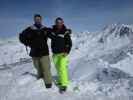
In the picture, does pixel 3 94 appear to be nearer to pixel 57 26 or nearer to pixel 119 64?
pixel 57 26

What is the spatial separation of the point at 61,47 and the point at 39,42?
0.92 meters

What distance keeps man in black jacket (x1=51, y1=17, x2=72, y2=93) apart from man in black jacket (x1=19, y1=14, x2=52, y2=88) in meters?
0.44

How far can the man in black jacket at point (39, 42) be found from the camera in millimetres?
13773

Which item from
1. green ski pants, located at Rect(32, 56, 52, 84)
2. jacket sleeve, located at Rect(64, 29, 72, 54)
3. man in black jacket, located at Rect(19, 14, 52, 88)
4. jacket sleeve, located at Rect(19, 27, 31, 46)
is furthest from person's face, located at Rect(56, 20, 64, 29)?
green ski pants, located at Rect(32, 56, 52, 84)

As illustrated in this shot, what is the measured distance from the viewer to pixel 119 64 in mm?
61438

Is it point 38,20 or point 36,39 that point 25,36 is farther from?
point 38,20

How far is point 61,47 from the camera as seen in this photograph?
44.4ft

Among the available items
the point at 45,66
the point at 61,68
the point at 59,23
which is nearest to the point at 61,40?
the point at 59,23

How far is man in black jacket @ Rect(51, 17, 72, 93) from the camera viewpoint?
13.5m

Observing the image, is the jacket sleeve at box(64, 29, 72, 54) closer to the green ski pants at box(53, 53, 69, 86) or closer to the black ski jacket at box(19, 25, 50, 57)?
the green ski pants at box(53, 53, 69, 86)

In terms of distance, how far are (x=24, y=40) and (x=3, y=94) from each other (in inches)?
86.3

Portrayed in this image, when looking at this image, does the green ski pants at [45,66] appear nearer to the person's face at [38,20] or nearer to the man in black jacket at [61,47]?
the man in black jacket at [61,47]

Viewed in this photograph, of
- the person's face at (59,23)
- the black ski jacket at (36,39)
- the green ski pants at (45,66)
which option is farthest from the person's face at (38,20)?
the green ski pants at (45,66)

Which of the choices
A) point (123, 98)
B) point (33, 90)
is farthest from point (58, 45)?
Result: point (123, 98)
